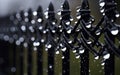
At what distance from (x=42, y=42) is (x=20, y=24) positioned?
1709 mm

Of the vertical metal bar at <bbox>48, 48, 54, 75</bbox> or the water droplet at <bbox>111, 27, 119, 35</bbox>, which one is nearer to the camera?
the water droplet at <bbox>111, 27, 119, 35</bbox>

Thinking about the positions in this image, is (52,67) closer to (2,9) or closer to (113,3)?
(113,3)

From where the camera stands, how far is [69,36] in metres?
3.27

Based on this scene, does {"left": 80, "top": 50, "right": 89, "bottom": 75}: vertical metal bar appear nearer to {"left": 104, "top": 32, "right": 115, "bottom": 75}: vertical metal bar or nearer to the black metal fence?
the black metal fence

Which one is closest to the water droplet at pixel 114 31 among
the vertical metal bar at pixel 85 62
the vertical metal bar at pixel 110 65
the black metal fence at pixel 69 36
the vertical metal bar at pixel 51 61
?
the black metal fence at pixel 69 36

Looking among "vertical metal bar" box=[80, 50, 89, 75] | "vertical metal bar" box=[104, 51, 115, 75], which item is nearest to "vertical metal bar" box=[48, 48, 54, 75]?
"vertical metal bar" box=[80, 50, 89, 75]

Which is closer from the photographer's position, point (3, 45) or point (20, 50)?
point (20, 50)

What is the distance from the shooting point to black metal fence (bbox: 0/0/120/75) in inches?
98.8

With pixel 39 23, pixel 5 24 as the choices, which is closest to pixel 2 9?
pixel 5 24

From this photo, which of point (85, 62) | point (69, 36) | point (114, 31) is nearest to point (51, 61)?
point (69, 36)

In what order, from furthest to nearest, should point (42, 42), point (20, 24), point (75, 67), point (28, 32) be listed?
point (20, 24) → point (28, 32) → point (42, 42) → point (75, 67)

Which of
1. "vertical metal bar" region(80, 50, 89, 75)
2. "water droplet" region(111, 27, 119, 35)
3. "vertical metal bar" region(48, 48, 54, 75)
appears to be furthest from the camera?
"vertical metal bar" region(48, 48, 54, 75)

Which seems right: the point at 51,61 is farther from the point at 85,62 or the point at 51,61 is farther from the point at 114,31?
the point at 114,31

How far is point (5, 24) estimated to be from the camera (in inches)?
290
